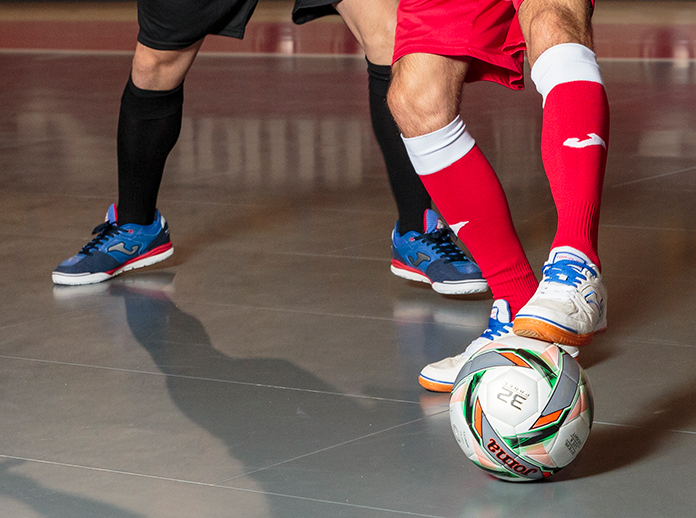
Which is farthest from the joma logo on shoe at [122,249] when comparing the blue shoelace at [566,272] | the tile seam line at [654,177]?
the tile seam line at [654,177]

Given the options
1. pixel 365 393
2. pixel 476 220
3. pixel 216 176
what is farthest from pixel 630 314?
pixel 216 176

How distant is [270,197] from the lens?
3885 millimetres

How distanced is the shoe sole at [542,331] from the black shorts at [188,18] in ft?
4.98

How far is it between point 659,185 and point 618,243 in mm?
952

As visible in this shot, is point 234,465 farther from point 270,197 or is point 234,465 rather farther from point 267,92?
point 267,92

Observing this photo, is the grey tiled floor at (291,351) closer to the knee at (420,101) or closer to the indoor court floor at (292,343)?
the indoor court floor at (292,343)

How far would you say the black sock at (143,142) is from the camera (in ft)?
9.64

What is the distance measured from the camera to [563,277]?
150cm

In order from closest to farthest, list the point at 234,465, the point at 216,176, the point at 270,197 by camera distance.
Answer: the point at 234,465 → the point at 270,197 → the point at 216,176

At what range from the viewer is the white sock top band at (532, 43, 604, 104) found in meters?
1.62

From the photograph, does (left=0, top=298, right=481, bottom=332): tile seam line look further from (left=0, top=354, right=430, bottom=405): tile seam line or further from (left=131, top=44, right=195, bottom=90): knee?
(left=131, top=44, right=195, bottom=90): knee

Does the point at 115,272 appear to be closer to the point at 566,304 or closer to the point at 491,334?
the point at 491,334

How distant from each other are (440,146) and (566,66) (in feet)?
1.40

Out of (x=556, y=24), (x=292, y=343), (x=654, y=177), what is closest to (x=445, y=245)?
(x=292, y=343)
